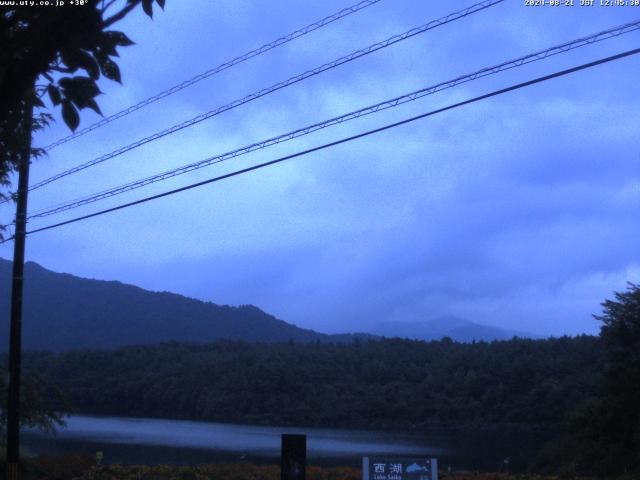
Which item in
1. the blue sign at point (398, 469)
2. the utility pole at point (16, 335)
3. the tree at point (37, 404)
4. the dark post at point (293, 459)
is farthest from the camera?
the tree at point (37, 404)

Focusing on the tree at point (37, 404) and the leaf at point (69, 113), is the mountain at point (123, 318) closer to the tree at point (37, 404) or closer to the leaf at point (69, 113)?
the tree at point (37, 404)

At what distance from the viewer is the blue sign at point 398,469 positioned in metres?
10.2

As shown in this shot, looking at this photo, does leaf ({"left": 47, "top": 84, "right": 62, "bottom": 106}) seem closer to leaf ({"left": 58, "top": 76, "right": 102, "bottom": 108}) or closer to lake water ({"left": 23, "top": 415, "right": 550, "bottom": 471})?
leaf ({"left": 58, "top": 76, "right": 102, "bottom": 108})

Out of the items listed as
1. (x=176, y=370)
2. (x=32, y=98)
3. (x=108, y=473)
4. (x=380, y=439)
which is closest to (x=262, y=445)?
(x=380, y=439)

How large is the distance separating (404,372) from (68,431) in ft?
50.6

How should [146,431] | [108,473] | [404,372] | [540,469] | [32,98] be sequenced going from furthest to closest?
1. [404,372]
2. [146,431]
3. [540,469]
4. [108,473]
5. [32,98]

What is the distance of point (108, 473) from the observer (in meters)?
16.5

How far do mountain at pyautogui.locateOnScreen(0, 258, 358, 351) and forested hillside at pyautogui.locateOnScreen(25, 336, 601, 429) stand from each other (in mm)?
31681

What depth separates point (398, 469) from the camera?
33.6 feet

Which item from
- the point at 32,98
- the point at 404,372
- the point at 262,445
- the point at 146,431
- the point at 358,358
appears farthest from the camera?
the point at 358,358

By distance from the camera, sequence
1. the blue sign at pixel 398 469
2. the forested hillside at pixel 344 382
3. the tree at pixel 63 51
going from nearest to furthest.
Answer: the tree at pixel 63 51, the blue sign at pixel 398 469, the forested hillside at pixel 344 382

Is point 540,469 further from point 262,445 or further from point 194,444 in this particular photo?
point 194,444

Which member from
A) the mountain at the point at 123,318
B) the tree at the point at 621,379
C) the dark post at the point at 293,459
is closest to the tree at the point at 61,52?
the dark post at the point at 293,459

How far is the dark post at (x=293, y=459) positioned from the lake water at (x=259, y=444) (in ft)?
32.4
